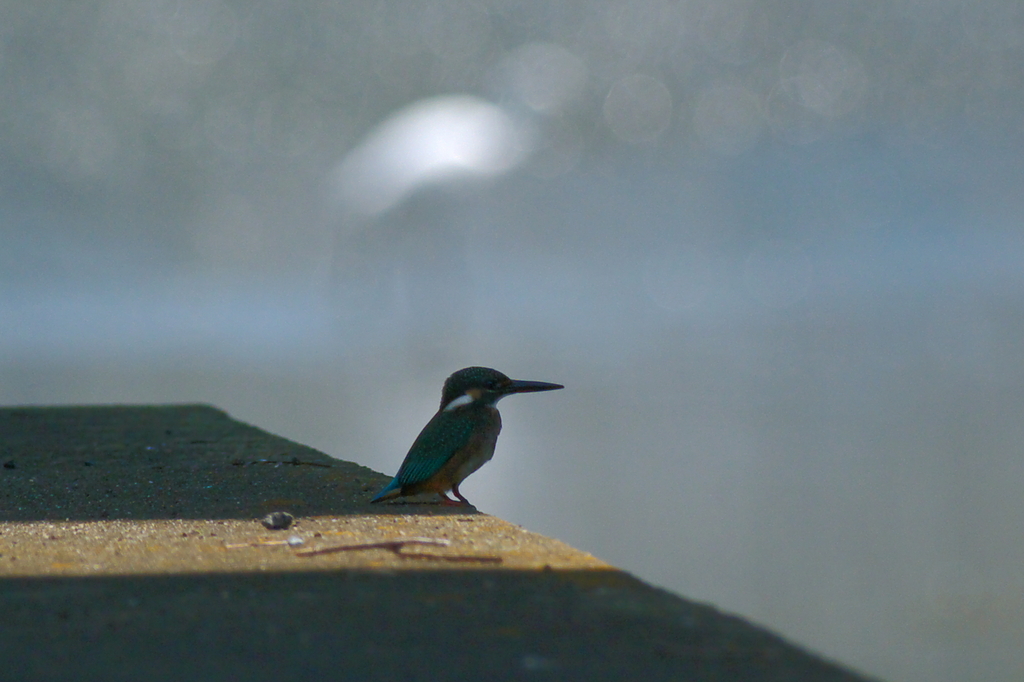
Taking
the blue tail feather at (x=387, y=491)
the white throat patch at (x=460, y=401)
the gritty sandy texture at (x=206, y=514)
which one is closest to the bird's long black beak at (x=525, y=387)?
the white throat patch at (x=460, y=401)

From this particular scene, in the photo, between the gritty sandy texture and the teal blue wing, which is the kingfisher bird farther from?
the gritty sandy texture

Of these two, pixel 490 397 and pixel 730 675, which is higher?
pixel 490 397

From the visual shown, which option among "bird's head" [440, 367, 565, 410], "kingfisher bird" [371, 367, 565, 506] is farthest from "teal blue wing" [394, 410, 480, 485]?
"bird's head" [440, 367, 565, 410]

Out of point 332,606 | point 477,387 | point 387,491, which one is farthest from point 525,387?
point 332,606

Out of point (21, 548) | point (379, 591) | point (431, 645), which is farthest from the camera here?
point (21, 548)

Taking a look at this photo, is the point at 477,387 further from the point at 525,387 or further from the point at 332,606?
the point at 332,606

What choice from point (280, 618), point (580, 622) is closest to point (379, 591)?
point (280, 618)

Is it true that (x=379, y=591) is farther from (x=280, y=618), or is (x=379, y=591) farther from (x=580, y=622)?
(x=580, y=622)

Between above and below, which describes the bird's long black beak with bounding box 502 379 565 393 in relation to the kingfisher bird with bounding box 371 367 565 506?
above
